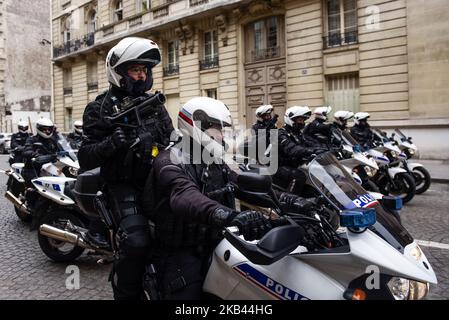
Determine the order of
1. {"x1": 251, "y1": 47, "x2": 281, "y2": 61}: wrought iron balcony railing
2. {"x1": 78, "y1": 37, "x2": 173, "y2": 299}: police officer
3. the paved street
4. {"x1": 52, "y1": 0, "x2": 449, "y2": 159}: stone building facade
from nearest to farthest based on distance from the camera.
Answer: {"x1": 78, "y1": 37, "x2": 173, "y2": 299}: police officer → the paved street → {"x1": 52, "y1": 0, "x2": 449, "y2": 159}: stone building facade → {"x1": 251, "y1": 47, "x2": 281, "y2": 61}: wrought iron balcony railing

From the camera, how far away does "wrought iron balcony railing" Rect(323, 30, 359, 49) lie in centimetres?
1519

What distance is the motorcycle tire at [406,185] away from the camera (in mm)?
6930

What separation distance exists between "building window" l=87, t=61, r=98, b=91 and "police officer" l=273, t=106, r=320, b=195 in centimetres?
2412

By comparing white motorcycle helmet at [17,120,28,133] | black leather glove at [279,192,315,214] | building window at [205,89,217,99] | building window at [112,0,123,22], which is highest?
building window at [112,0,123,22]

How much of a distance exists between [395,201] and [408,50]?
522 inches

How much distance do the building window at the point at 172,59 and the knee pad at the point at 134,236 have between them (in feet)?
66.3

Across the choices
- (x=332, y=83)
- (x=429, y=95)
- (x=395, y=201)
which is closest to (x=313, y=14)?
(x=332, y=83)

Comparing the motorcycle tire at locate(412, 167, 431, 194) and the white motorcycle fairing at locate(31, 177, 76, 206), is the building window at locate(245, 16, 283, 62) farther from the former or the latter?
the white motorcycle fairing at locate(31, 177, 76, 206)

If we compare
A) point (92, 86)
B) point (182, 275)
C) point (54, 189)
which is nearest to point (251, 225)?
point (182, 275)

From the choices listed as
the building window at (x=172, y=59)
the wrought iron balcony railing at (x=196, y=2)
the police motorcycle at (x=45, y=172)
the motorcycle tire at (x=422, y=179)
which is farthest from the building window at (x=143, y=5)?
the motorcycle tire at (x=422, y=179)

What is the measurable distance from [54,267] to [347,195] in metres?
3.29

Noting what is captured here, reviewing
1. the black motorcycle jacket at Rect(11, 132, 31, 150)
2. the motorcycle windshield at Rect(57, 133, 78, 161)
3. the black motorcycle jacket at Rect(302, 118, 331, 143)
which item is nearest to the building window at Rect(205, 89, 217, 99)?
the black motorcycle jacket at Rect(11, 132, 31, 150)

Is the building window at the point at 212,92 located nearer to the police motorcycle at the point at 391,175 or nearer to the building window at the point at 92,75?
the building window at the point at 92,75

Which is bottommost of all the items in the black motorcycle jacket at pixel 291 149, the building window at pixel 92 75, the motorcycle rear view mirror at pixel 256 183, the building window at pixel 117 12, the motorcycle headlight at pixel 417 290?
the motorcycle headlight at pixel 417 290
